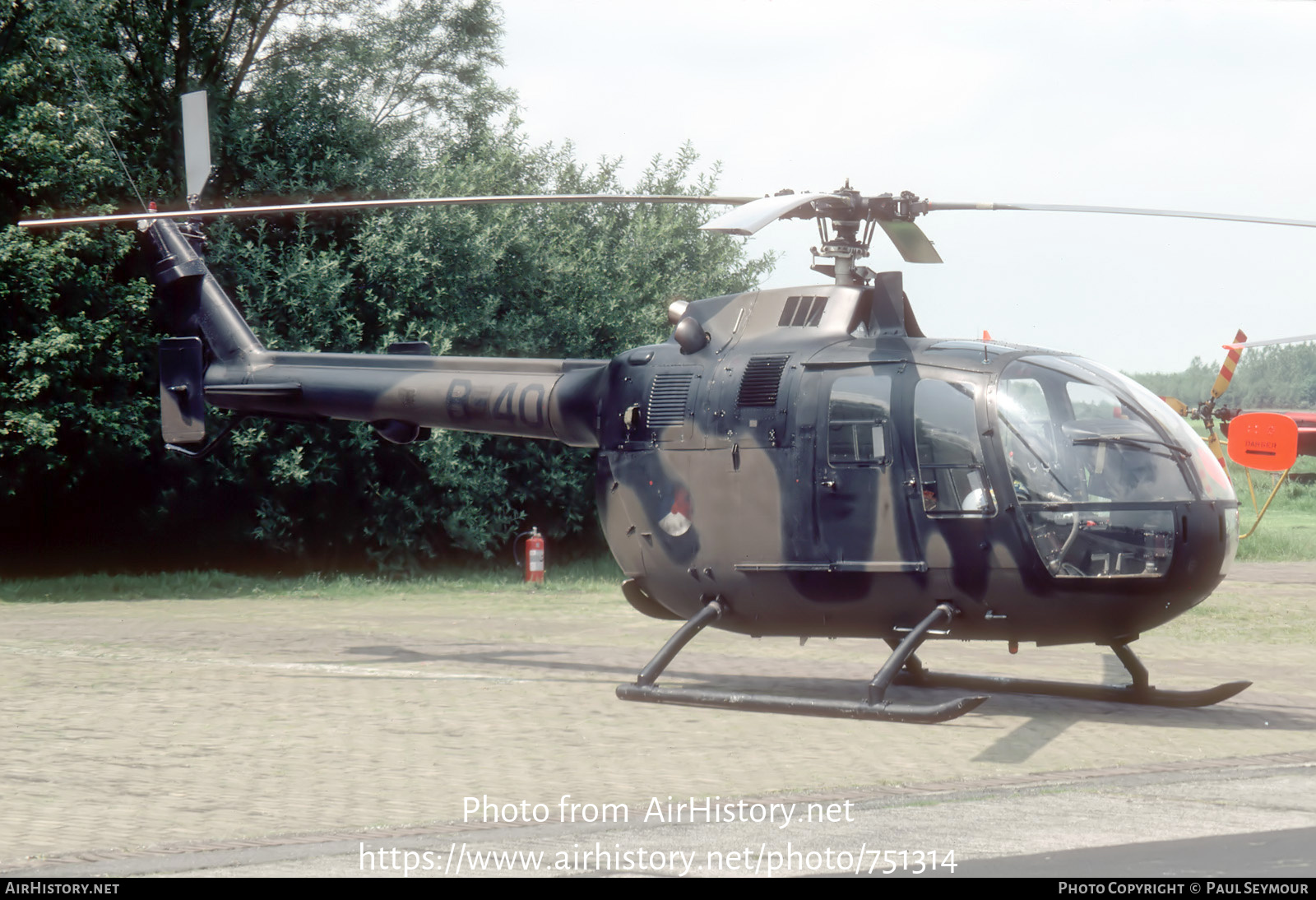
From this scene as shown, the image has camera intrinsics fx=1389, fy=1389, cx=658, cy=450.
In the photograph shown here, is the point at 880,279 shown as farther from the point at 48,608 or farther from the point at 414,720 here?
the point at 48,608

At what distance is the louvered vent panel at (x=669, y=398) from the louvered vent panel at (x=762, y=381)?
59 centimetres

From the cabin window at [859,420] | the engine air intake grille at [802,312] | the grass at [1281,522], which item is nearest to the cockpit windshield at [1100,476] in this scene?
the cabin window at [859,420]

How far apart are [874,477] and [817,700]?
1.79 meters

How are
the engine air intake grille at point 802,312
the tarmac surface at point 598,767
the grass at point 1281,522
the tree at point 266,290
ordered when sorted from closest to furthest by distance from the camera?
the tarmac surface at point 598,767
the engine air intake grille at point 802,312
the tree at point 266,290
the grass at point 1281,522

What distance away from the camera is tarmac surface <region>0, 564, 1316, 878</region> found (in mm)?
6395

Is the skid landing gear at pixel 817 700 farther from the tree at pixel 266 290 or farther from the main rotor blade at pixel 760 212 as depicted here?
the tree at pixel 266 290

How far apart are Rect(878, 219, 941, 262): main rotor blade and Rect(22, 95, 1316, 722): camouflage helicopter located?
0.02 meters

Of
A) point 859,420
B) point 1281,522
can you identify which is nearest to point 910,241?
point 859,420

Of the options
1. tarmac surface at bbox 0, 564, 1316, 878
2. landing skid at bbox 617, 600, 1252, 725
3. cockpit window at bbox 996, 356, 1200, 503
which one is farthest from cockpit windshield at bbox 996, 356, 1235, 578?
tarmac surface at bbox 0, 564, 1316, 878

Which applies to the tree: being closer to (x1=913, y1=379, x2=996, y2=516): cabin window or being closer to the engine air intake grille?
the engine air intake grille

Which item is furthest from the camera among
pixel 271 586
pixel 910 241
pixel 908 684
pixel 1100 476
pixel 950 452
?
pixel 271 586

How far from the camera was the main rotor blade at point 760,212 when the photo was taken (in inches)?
373

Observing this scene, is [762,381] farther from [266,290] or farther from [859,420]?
[266,290]

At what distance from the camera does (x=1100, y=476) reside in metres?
9.95
